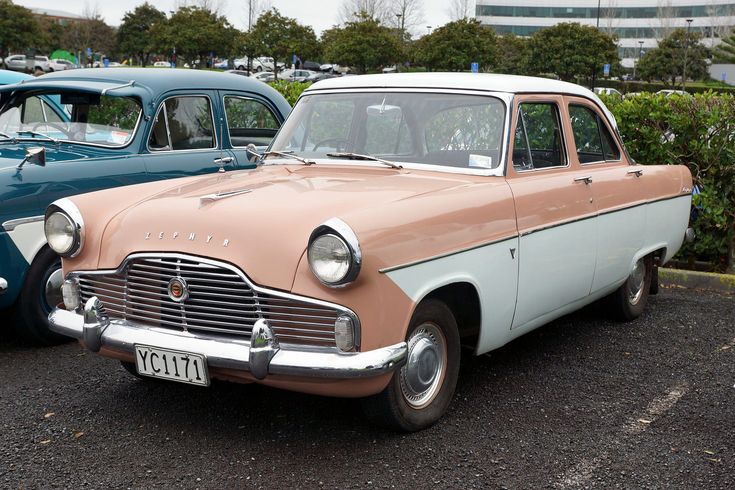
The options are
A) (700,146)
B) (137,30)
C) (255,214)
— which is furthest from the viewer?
(137,30)

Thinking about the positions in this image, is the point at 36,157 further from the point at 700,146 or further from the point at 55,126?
the point at 700,146

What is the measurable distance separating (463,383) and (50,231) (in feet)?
7.58

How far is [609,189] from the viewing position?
5273mm

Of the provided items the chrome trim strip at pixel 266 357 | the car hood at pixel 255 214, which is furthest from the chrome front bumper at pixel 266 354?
the car hood at pixel 255 214

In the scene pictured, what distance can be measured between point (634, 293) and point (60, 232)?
13.0ft

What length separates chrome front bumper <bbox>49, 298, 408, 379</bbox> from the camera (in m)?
3.40

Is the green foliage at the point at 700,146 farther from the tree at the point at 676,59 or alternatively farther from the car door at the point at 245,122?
the tree at the point at 676,59

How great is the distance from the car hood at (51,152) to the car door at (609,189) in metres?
3.20

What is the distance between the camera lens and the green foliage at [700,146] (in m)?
7.67

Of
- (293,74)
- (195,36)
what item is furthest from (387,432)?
(293,74)

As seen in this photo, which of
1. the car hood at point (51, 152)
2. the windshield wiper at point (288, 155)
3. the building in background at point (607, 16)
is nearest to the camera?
the windshield wiper at point (288, 155)

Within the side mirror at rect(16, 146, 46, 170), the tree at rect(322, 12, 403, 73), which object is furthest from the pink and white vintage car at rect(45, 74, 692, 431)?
the tree at rect(322, 12, 403, 73)

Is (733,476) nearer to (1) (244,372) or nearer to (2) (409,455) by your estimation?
(2) (409,455)

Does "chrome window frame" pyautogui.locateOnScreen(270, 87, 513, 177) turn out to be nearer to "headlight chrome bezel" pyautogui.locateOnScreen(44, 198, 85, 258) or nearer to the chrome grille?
"headlight chrome bezel" pyautogui.locateOnScreen(44, 198, 85, 258)
